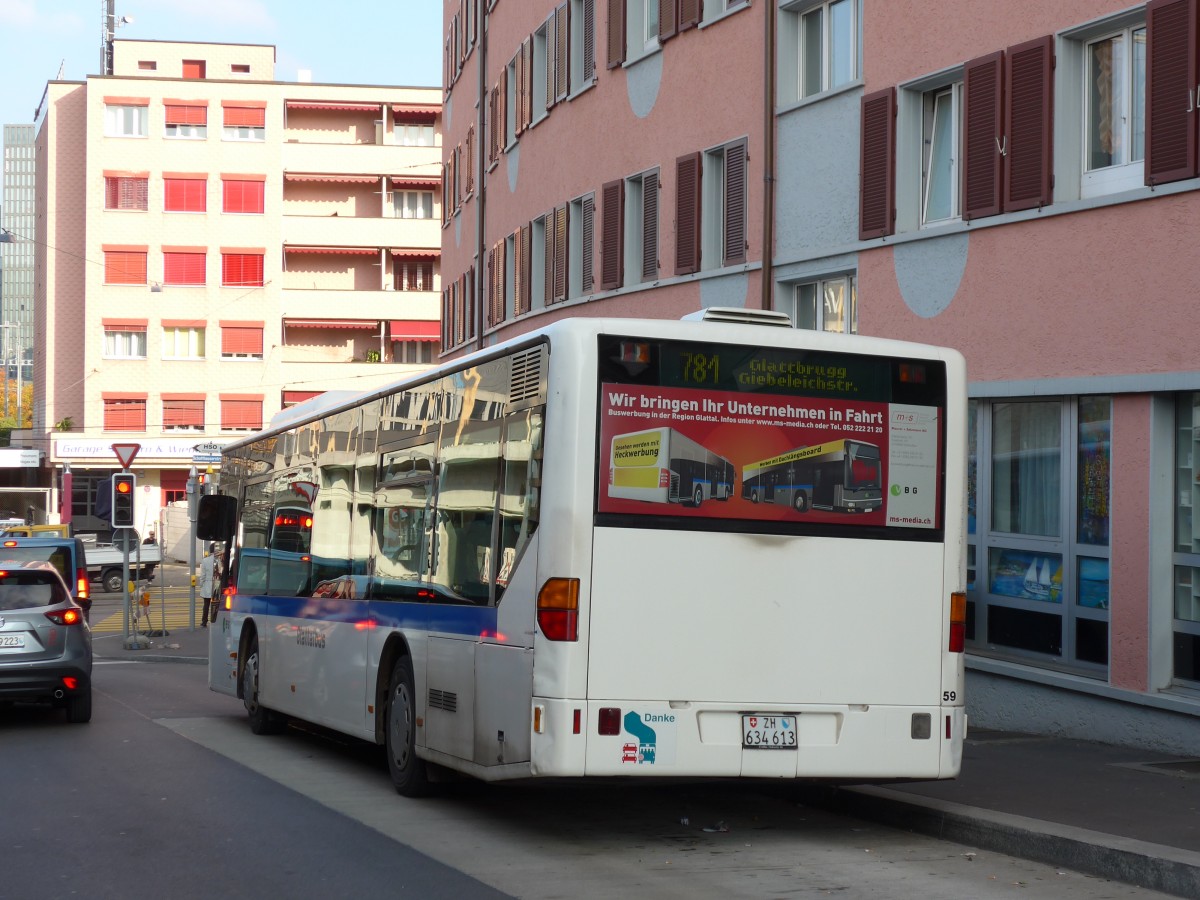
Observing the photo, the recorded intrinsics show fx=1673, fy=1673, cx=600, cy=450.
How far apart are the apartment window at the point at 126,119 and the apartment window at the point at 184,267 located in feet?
17.6

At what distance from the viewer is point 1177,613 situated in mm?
12656

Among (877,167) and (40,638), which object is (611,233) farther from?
(40,638)

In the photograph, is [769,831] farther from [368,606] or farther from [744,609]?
[368,606]

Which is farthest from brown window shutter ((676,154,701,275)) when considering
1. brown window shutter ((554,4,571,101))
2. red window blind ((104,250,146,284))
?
red window blind ((104,250,146,284))

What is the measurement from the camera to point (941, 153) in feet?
52.6

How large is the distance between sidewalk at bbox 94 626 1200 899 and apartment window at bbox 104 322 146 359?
6260 cm

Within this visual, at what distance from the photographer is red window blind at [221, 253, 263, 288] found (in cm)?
7106

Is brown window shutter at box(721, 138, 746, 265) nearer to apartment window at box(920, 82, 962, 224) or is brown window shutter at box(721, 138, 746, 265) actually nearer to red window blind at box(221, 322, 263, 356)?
apartment window at box(920, 82, 962, 224)

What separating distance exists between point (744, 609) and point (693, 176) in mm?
12600

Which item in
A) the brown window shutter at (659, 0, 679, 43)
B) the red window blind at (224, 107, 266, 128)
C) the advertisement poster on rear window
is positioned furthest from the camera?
the red window blind at (224, 107, 266, 128)

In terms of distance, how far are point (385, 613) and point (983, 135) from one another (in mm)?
7159

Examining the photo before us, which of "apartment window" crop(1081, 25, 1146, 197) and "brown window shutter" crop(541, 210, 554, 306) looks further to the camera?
"brown window shutter" crop(541, 210, 554, 306)

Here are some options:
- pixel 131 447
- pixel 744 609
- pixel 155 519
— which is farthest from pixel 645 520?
pixel 155 519

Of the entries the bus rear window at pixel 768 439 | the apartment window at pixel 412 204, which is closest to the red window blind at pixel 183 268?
the apartment window at pixel 412 204
